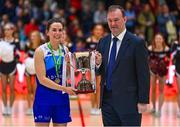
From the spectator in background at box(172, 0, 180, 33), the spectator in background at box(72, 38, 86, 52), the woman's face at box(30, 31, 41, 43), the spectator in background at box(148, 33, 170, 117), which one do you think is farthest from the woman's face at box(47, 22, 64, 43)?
the spectator in background at box(172, 0, 180, 33)

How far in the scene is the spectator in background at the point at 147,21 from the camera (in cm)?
1581

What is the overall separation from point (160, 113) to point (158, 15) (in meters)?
6.49

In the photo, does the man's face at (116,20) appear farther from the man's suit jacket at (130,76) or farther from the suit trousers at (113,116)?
the suit trousers at (113,116)

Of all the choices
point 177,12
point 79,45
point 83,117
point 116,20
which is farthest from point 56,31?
point 177,12

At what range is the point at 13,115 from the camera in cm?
982

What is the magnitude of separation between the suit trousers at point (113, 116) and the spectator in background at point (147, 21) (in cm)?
1115

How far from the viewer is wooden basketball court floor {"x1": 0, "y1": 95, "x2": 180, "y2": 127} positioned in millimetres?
9031

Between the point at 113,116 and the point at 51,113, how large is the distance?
906mm

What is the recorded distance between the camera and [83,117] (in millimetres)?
9664

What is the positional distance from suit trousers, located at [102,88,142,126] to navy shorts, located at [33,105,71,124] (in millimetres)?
693

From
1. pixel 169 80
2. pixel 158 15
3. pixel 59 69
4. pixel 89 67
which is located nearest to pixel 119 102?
pixel 89 67

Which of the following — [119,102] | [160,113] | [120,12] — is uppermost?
[120,12]

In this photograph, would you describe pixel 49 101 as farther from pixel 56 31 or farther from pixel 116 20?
pixel 116 20

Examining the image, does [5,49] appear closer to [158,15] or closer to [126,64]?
[126,64]
